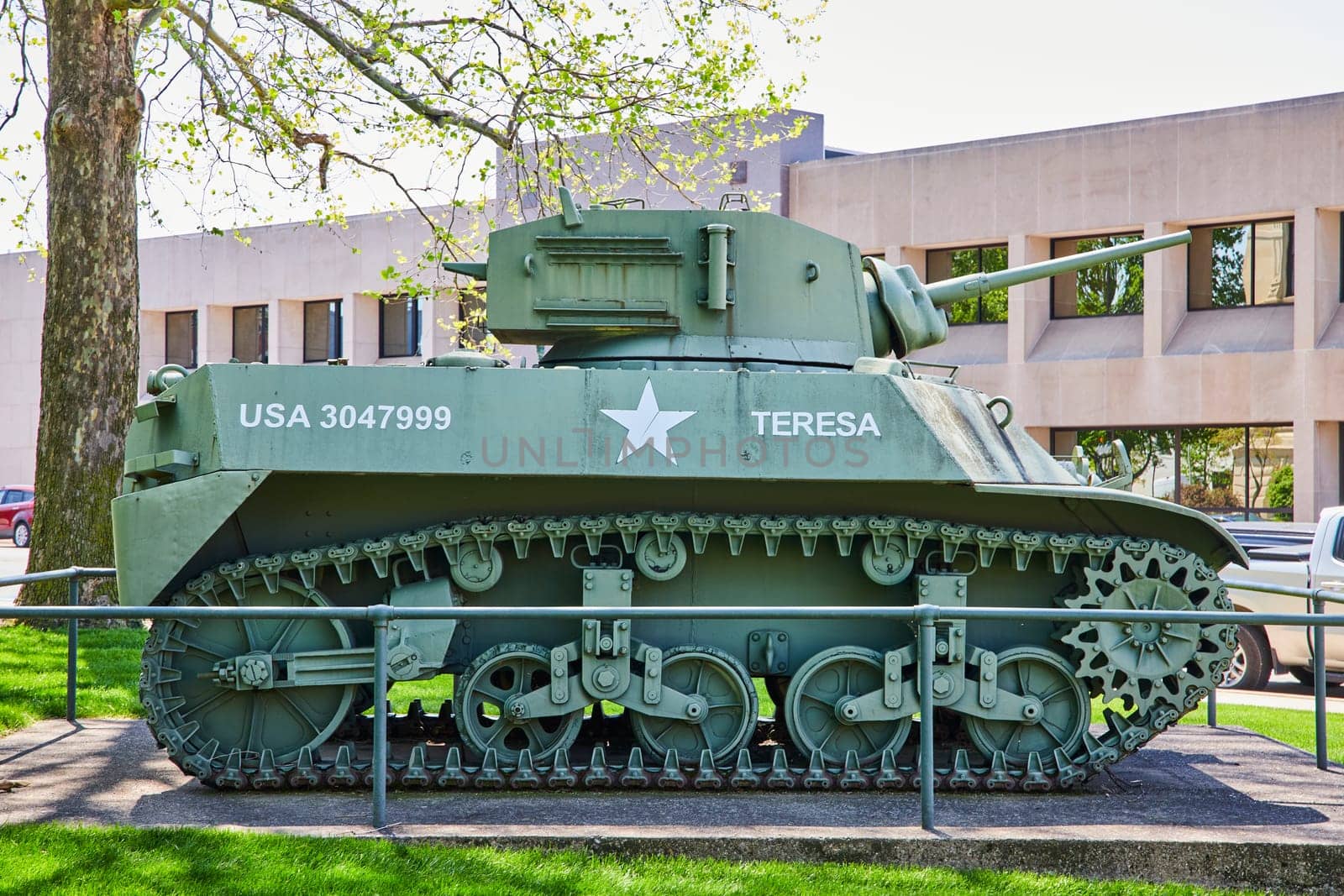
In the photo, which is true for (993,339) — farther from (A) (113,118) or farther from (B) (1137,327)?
(A) (113,118)

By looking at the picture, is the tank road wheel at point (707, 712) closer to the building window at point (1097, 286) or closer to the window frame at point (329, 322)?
the building window at point (1097, 286)

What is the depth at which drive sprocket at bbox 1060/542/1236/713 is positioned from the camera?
916cm

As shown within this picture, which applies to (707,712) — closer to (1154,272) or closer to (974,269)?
(1154,272)

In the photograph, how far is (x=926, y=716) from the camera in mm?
7727

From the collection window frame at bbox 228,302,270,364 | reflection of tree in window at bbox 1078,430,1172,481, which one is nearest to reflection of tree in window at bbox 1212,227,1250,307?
reflection of tree in window at bbox 1078,430,1172,481

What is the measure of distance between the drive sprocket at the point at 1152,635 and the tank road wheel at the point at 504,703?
10.5 feet

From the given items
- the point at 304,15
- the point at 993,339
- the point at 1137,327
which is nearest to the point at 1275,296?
the point at 1137,327

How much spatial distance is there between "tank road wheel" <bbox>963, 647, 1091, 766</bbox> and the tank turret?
93.3 inches

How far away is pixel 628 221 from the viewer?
32.9 feet

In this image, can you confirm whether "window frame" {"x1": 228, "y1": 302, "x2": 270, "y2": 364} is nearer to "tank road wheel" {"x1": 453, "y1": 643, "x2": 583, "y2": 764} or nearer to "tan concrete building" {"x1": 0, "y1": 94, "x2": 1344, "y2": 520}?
"tan concrete building" {"x1": 0, "y1": 94, "x2": 1344, "y2": 520}

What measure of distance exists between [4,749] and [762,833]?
5.52m

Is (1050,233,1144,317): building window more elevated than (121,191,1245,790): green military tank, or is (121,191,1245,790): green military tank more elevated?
(1050,233,1144,317): building window

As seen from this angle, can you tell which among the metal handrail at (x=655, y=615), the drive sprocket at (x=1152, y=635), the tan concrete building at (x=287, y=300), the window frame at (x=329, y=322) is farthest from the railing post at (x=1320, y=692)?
the window frame at (x=329, y=322)

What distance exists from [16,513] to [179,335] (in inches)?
311
